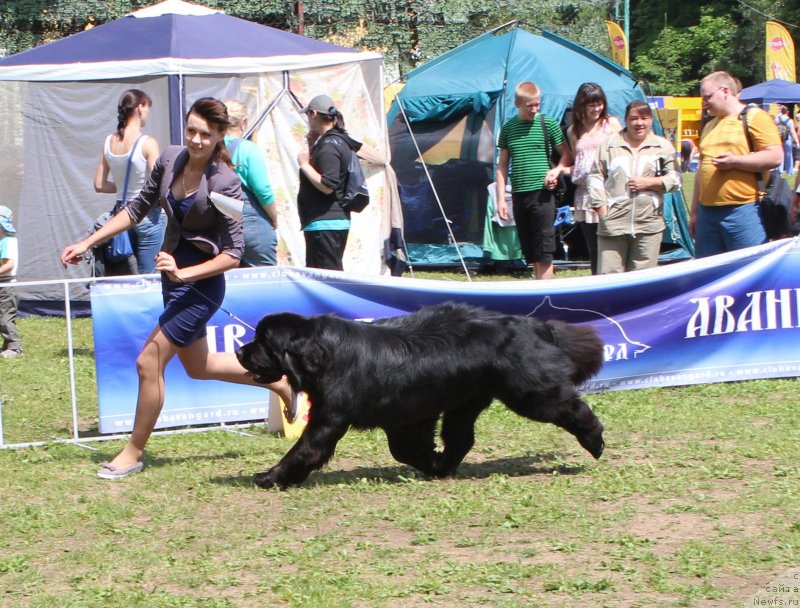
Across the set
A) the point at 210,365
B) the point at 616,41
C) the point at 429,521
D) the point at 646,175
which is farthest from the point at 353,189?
the point at 616,41

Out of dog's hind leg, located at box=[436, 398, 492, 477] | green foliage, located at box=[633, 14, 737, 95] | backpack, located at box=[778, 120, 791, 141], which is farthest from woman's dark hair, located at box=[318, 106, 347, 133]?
green foliage, located at box=[633, 14, 737, 95]

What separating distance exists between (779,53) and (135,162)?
27629mm

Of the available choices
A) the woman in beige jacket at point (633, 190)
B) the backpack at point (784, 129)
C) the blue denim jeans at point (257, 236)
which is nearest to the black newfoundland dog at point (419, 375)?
the woman in beige jacket at point (633, 190)

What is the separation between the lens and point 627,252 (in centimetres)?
760

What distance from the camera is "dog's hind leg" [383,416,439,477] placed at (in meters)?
5.21

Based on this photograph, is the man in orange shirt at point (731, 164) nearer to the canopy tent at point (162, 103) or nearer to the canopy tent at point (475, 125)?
the canopy tent at point (162, 103)

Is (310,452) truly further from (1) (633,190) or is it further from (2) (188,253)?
(1) (633,190)

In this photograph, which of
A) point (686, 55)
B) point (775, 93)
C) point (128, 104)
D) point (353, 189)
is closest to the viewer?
point (353, 189)

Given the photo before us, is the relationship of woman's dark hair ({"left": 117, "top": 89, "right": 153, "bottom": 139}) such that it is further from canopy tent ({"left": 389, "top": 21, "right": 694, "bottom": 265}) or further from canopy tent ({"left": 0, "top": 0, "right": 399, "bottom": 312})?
canopy tent ({"left": 389, "top": 21, "right": 694, "bottom": 265})

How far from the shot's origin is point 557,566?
12.9 ft

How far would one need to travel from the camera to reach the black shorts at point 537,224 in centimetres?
846

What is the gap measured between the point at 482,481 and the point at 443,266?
8.23m

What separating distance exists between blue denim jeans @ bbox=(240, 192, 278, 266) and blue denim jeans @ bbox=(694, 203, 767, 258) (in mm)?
3065

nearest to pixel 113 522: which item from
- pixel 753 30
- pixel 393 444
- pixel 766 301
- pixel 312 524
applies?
pixel 312 524
